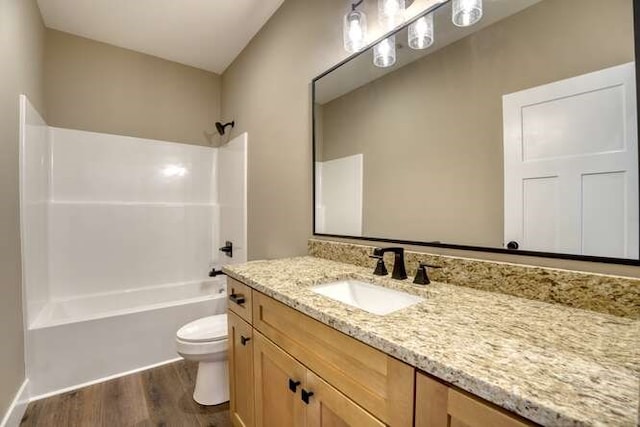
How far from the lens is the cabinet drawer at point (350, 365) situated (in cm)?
60

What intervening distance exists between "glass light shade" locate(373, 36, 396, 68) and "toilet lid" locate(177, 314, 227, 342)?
1763 millimetres

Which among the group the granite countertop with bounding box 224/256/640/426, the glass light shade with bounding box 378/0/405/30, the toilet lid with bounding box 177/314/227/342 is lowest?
the toilet lid with bounding box 177/314/227/342

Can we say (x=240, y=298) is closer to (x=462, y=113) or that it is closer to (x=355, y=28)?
(x=462, y=113)

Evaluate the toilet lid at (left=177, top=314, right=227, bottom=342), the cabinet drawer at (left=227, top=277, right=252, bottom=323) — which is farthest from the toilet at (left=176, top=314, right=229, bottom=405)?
the cabinet drawer at (left=227, top=277, right=252, bottom=323)

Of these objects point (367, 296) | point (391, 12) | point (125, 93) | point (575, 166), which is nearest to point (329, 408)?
point (367, 296)

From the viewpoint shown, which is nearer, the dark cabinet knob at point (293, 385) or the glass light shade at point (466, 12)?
the dark cabinet knob at point (293, 385)

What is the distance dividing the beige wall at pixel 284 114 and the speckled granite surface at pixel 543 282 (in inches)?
36.3

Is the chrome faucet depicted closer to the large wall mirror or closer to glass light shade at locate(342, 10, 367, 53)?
the large wall mirror

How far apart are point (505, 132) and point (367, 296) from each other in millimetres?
803

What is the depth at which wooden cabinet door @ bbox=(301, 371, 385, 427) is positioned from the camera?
0.69 m

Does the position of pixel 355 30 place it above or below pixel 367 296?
above

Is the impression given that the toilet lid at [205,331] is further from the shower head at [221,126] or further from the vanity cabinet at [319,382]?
the shower head at [221,126]

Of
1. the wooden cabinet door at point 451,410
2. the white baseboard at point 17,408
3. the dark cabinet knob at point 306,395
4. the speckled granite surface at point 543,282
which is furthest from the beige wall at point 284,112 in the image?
the white baseboard at point 17,408

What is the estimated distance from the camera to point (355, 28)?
1.36 metres
